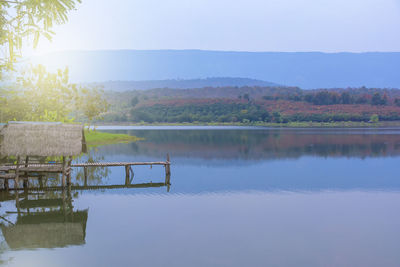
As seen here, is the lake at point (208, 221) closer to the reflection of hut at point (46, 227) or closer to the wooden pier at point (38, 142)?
the reflection of hut at point (46, 227)

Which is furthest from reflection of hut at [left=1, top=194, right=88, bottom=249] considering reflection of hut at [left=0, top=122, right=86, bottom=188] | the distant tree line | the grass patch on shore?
the distant tree line

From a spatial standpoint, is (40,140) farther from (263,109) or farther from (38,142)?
(263,109)

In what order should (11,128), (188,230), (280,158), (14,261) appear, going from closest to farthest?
(14,261) → (188,230) → (11,128) → (280,158)

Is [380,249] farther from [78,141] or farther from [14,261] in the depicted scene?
[78,141]

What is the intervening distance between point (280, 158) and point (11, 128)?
69.2 ft

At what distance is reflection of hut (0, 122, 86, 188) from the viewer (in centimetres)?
1694

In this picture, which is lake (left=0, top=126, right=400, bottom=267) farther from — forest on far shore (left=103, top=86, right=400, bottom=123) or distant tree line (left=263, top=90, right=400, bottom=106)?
distant tree line (left=263, top=90, right=400, bottom=106)

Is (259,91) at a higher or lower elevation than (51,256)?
higher

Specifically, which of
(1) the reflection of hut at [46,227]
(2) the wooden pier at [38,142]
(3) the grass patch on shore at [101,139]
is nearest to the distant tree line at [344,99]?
(3) the grass patch on shore at [101,139]

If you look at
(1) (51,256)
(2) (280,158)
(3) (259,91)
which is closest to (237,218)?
(1) (51,256)

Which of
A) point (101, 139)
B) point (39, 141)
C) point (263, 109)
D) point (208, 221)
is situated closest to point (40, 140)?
point (39, 141)

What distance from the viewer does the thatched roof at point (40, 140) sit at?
16938 millimetres

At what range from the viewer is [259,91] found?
156 meters

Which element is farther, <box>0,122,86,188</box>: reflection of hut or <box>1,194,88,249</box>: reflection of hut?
<box>0,122,86,188</box>: reflection of hut
